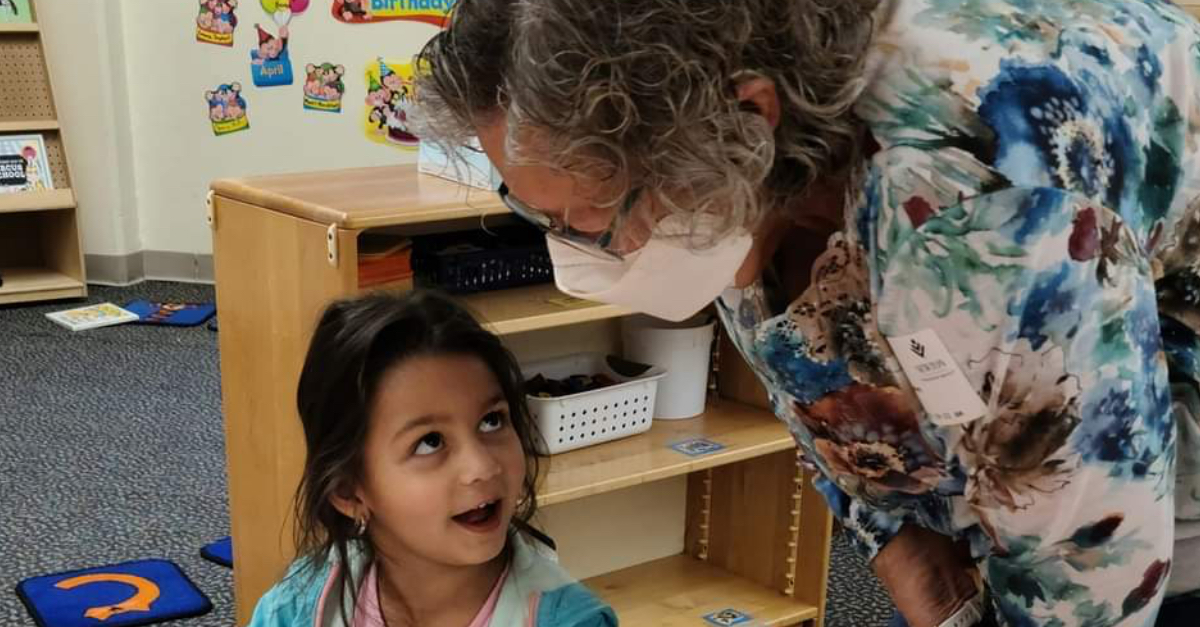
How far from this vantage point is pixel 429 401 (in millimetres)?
1276

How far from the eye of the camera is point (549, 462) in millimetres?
1908

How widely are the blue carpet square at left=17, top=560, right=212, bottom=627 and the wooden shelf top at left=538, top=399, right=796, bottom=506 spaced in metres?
0.77

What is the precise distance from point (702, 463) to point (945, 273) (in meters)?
1.29

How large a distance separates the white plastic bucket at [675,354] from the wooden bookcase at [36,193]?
2797mm

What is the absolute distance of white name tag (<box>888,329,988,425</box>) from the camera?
72cm

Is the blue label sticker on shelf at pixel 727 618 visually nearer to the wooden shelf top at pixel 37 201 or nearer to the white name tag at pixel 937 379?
the white name tag at pixel 937 379

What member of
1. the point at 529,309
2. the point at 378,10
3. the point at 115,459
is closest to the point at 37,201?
the point at 378,10

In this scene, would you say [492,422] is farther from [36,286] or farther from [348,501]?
[36,286]

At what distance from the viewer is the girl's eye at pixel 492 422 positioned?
129 centimetres

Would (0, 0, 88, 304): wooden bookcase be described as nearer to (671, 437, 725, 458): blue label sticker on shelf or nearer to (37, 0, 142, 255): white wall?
(37, 0, 142, 255): white wall

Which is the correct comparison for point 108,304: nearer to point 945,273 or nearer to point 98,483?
point 98,483

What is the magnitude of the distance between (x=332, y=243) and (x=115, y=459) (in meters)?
1.58

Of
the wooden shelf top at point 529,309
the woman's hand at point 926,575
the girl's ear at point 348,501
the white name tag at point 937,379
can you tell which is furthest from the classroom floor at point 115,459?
the white name tag at point 937,379

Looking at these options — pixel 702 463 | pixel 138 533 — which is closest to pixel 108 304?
pixel 138 533
